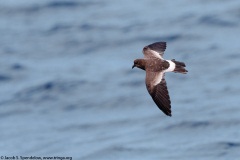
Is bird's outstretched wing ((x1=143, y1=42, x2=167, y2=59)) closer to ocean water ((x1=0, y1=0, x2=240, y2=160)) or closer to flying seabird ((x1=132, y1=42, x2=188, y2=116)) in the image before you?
flying seabird ((x1=132, y1=42, x2=188, y2=116))

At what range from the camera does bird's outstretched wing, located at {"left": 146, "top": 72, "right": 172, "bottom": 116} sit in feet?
37.5

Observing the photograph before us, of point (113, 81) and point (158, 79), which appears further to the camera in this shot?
point (113, 81)

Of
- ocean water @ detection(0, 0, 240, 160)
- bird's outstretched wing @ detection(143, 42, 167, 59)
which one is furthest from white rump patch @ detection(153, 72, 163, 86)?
ocean water @ detection(0, 0, 240, 160)

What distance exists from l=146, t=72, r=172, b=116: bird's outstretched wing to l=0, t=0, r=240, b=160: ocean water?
680 cm

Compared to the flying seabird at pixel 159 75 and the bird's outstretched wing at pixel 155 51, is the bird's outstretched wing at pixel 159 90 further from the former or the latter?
the bird's outstretched wing at pixel 155 51

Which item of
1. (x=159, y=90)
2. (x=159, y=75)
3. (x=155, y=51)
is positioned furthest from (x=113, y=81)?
(x=159, y=90)

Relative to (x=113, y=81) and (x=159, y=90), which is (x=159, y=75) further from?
(x=113, y=81)

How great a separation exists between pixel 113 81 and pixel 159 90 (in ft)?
46.5

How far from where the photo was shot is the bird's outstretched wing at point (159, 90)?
11432mm

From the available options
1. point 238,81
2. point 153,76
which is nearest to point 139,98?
point 238,81

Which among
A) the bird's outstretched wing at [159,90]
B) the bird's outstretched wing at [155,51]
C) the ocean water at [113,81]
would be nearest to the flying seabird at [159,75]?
the bird's outstretched wing at [159,90]

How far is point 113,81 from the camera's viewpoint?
84.9 feet

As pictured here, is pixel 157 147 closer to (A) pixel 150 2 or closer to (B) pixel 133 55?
(B) pixel 133 55

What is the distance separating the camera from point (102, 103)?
2473cm
